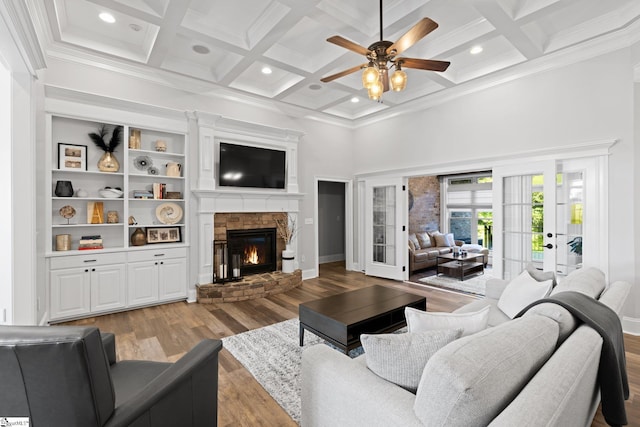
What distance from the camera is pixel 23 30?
224cm

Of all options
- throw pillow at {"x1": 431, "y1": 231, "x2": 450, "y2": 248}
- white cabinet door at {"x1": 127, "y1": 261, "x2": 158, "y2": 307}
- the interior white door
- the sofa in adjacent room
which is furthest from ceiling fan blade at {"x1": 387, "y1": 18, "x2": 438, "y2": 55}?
throw pillow at {"x1": 431, "y1": 231, "x2": 450, "y2": 248}

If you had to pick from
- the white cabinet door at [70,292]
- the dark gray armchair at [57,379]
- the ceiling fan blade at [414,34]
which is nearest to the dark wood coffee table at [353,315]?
the dark gray armchair at [57,379]

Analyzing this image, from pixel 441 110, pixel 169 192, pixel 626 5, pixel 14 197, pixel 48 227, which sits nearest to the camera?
pixel 14 197

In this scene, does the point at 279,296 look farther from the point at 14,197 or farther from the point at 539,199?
the point at 539,199

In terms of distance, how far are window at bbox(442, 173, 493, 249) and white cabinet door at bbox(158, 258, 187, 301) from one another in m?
7.22

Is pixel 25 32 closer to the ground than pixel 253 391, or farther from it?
farther from it

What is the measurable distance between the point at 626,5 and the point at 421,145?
2881 mm

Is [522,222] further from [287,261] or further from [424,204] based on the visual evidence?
[424,204]

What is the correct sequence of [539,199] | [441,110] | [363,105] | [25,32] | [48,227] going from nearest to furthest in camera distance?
[25,32] → [48,227] → [539,199] → [441,110] → [363,105]

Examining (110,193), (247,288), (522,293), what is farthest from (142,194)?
(522,293)

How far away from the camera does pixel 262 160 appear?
5309mm

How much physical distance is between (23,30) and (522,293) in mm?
4413

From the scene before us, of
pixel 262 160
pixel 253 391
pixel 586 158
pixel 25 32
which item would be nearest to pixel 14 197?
pixel 25 32

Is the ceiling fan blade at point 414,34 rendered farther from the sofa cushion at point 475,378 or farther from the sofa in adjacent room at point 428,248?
the sofa in adjacent room at point 428,248
